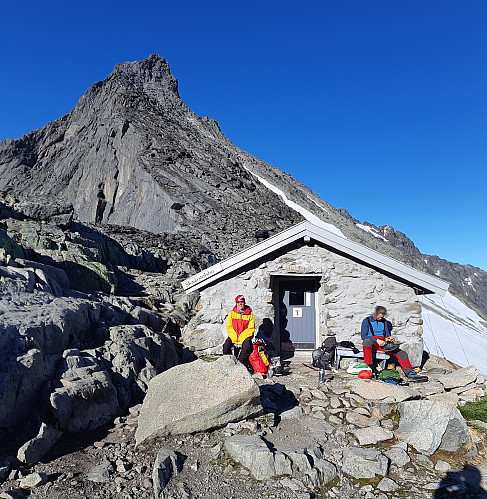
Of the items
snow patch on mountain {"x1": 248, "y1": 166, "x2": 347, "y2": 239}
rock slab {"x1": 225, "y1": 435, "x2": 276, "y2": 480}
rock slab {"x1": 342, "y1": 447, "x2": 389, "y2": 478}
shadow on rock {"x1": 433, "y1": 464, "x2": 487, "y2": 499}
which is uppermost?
snow patch on mountain {"x1": 248, "y1": 166, "x2": 347, "y2": 239}

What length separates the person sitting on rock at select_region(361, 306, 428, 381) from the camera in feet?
26.9

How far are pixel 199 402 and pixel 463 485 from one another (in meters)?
3.29

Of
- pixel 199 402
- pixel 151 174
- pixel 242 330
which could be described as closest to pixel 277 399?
pixel 242 330

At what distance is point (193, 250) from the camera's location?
27.8m

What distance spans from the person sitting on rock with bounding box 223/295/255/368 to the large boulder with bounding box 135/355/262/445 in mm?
2336

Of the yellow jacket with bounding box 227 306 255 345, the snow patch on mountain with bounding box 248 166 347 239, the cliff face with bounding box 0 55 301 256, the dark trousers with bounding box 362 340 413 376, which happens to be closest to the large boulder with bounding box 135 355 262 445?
the yellow jacket with bounding box 227 306 255 345

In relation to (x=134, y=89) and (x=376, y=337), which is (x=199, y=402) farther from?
(x=134, y=89)

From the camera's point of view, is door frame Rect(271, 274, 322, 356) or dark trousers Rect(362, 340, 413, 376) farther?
door frame Rect(271, 274, 322, 356)

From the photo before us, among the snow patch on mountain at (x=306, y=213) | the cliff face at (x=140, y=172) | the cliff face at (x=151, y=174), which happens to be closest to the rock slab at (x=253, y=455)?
the cliff face at (x=151, y=174)

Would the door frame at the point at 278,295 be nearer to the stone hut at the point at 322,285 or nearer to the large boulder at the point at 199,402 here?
the stone hut at the point at 322,285

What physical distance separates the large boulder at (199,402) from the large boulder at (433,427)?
2176 mm

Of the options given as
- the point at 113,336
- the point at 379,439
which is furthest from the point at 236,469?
the point at 113,336

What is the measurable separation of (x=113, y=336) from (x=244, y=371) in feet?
10.4

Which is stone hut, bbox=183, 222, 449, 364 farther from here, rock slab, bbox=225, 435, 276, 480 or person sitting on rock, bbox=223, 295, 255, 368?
rock slab, bbox=225, 435, 276, 480
